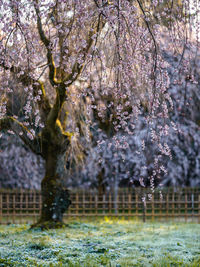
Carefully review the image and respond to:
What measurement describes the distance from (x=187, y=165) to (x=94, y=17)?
11333mm

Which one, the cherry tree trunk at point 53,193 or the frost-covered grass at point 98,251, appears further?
the cherry tree trunk at point 53,193

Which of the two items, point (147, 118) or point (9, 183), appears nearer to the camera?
point (147, 118)

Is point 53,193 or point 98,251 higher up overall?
point 53,193

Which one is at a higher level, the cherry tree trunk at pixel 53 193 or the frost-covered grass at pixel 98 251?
the cherry tree trunk at pixel 53 193

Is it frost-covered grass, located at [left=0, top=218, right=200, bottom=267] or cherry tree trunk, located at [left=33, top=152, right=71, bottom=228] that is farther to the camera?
cherry tree trunk, located at [left=33, top=152, right=71, bottom=228]

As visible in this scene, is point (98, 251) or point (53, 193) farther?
point (53, 193)

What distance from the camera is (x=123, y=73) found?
4949 mm

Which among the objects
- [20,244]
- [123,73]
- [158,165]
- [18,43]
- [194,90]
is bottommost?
[20,244]

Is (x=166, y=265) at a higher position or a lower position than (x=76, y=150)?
lower

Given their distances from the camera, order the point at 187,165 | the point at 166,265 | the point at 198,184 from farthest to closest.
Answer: the point at 198,184, the point at 187,165, the point at 166,265

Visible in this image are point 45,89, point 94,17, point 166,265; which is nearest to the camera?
point 166,265

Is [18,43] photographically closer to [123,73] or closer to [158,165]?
[123,73]

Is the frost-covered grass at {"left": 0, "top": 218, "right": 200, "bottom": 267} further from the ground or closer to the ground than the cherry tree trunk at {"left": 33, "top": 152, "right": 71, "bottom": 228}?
closer to the ground

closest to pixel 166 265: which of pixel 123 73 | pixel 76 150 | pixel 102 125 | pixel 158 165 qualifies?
pixel 158 165
